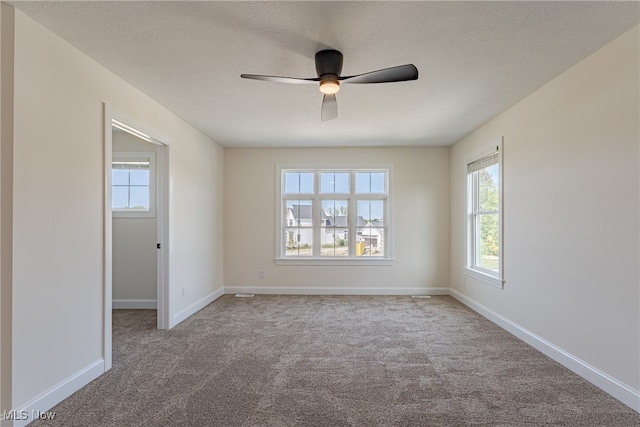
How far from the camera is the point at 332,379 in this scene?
2.60m

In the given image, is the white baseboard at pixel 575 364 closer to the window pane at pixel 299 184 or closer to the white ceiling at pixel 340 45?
the white ceiling at pixel 340 45

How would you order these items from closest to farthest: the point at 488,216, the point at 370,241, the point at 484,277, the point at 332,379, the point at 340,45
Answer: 1. the point at 340,45
2. the point at 332,379
3. the point at 484,277
4. the point at 488,216
5. the point at 370,241

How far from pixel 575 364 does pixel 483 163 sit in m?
2.50

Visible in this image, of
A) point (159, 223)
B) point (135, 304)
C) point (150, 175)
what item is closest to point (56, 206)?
point (159, 223)

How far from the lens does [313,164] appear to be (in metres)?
5.68

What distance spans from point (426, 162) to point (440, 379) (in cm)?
376

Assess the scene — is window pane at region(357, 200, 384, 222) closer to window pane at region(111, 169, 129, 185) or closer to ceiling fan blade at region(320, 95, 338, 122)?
ceiling fan blade at region(320, 95, 338, 122)

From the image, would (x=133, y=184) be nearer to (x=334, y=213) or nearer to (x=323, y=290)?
(x=334, y=213)

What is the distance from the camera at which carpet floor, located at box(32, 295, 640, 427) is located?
2115mm

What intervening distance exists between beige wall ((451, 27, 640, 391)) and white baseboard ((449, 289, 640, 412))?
46mm

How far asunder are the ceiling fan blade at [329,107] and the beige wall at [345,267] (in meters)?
2.86

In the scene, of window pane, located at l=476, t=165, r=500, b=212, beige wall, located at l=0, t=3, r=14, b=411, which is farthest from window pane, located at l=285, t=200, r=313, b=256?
beige wall, located at l=0, t=3, r=14, b=411

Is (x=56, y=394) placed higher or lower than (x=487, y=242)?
lower

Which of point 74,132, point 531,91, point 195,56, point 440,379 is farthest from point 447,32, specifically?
point 74,132
